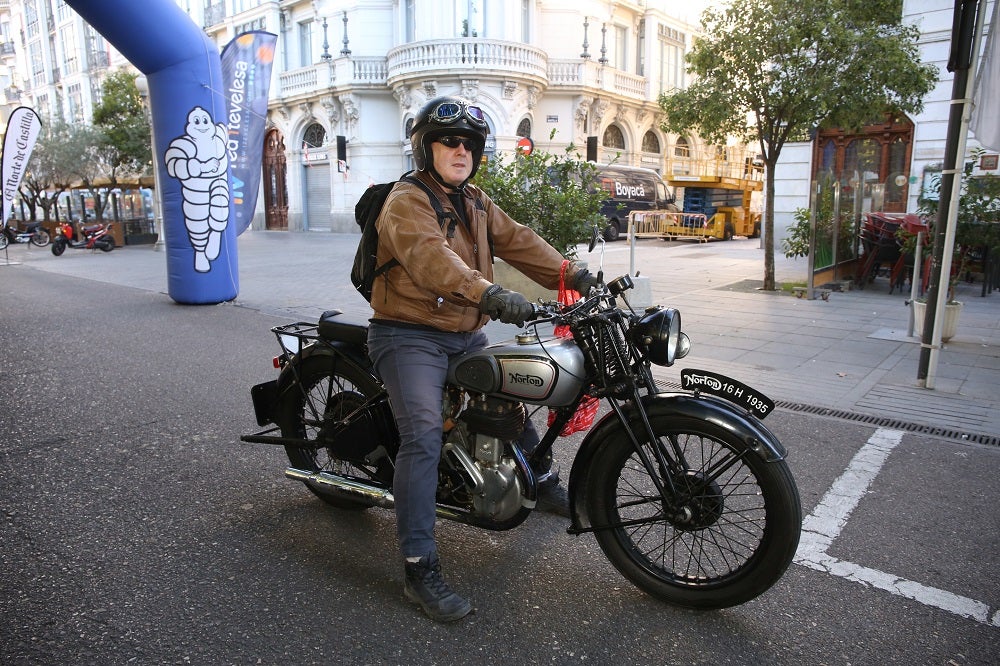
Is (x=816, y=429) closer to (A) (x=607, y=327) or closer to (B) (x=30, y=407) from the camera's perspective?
(A) (x=607, y=327)

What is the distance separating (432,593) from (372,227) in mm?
1405

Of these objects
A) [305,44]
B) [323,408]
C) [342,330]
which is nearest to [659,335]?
[342,330]

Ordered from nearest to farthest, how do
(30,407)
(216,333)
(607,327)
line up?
(607,327)
(30,407)
(216,333)

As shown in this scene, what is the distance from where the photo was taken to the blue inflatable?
891 centimetres

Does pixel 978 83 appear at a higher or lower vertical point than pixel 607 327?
higher

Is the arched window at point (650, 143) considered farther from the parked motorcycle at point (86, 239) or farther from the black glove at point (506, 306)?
the black glove at point (506, 306)

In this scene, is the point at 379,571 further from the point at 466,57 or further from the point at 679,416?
the point at 466,57

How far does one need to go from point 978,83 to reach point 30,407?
7785 mm

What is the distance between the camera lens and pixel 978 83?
18.6ft

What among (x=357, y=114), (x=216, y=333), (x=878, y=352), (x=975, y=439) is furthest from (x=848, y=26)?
(x=357, y=114)

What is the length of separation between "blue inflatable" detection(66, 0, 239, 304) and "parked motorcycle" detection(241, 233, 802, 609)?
784 centimetres

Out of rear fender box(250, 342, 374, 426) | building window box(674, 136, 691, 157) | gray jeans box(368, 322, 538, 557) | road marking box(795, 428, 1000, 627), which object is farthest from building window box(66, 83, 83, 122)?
road marking box(795, 428, 1000, 627)

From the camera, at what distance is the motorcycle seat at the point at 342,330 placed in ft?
10.3

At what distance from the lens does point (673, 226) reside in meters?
25.2
